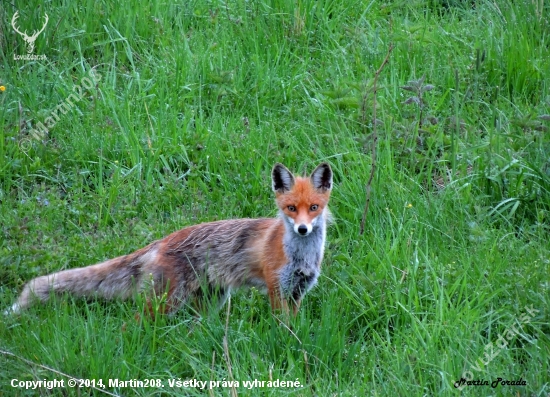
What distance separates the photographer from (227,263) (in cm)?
639

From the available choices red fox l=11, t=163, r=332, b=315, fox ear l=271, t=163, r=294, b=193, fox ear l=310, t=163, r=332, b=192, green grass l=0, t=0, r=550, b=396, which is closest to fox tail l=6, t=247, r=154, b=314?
red fox l=11, t=163, r=332, b=315

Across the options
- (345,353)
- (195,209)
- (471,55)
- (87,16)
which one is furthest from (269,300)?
(87,16)

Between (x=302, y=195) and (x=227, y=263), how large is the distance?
860mm

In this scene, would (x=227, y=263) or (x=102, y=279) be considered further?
(x=227, y=263)

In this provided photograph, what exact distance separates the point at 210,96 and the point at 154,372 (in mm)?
4100

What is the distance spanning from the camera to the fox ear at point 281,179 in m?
6.16

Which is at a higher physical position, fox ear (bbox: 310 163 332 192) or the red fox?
fox ear (bbox: 310 163 332 192)

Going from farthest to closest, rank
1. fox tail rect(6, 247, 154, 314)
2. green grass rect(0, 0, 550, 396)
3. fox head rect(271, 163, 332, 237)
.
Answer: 1. fox tail rect(6, 247, 154, 314)
2. fox head rect(271, 163, 332, 237)
3. green grass rect(0, 0, 550, 396)

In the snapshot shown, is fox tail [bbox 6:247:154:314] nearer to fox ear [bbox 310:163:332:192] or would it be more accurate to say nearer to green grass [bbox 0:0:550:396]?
green grass [bbox 0:0:550:396]

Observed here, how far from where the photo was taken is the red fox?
20.0ft

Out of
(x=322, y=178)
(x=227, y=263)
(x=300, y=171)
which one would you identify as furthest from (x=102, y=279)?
(x=300, y=171)

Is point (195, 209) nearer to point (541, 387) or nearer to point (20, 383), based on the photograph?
point (20, 383)

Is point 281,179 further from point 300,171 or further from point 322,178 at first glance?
point 300,171

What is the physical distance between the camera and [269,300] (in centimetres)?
621
